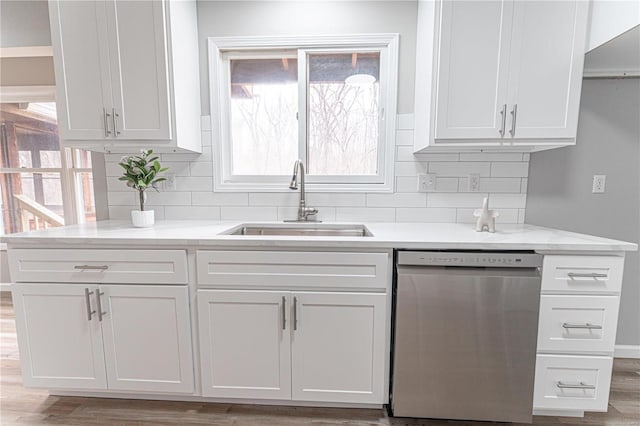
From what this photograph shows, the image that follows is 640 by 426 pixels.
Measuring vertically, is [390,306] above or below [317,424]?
above

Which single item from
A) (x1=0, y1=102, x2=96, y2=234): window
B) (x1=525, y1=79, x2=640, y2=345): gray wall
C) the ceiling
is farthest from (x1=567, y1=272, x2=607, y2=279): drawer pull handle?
(x1=0, y1=102, x2=96, y2=234): window

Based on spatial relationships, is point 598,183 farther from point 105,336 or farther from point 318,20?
point 105,336

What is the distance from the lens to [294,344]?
4.42ft

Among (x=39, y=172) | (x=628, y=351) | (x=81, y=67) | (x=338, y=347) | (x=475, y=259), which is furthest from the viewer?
(x=39, y=172)

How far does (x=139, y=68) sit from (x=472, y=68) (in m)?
1.78

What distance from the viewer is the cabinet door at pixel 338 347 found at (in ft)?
4.31

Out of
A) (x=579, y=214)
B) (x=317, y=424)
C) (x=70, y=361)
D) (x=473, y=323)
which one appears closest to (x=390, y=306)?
(x=473, y=323)

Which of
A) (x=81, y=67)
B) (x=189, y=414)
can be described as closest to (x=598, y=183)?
(x=189, y=414)

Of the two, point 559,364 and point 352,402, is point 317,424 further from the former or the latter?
point 559,364

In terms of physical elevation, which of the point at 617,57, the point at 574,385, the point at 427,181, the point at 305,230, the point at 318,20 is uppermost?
the point at 318,20

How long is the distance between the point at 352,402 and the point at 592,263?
1274 millimetres

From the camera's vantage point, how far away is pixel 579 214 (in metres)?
1.79

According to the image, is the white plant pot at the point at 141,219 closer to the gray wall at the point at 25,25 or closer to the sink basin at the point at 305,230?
the sink basin at the point at 305,230

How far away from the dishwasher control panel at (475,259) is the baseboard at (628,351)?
1405 millimetres
